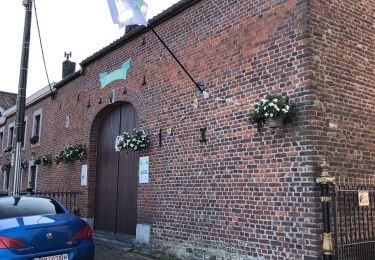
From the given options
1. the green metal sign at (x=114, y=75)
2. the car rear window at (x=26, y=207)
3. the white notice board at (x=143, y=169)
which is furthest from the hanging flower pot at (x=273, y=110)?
the green metal sign at (x=114, y=75)

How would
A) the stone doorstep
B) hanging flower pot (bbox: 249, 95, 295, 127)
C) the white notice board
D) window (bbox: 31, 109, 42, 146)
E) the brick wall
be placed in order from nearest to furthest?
hanging flower pot (bbox: 249, 95, 295, 127), the brick wall, the stone doorstep, the white notice board, window (bbox: 31, 109, 42, 146)

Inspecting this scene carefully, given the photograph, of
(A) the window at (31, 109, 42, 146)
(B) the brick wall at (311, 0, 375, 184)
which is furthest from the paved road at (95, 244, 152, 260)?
(A) the window at (31, 109, 42, 146)

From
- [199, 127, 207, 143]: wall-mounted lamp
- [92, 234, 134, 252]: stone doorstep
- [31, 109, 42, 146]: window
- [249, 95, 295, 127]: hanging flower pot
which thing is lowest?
[92, 234, 134, 252]: stone doorstep

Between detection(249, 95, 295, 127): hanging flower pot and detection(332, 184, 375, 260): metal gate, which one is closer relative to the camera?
detection(332, 184, 375, 260): metal gate

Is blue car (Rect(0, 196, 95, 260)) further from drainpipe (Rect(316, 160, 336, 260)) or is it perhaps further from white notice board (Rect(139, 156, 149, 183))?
drainpipe (Rect(316, 160, 336, 260))

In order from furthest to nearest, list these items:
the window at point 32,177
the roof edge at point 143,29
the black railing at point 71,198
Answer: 1. the window at point 32,177
2. the black railing at point 71,198
3. the roof edge at point 143,29

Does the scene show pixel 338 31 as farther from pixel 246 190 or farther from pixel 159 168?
pixel 159 168

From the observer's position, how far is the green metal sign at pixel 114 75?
1177 cm

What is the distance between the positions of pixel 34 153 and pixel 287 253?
48.3 feet

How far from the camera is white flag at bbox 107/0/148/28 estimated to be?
8039 mm

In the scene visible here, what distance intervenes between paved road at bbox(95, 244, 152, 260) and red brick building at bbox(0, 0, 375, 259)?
2.04 feet

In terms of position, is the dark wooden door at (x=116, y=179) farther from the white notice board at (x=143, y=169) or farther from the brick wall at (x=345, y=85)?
the brick wall at (x=345, y=85)

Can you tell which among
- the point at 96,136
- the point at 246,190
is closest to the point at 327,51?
the point at 246,190

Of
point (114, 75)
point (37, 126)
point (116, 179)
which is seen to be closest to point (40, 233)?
point (116, 179)
